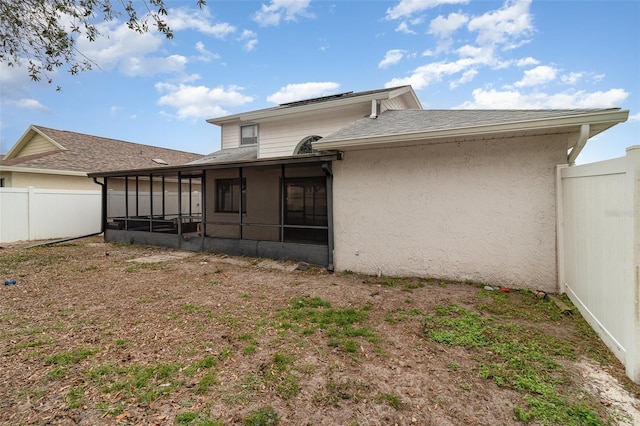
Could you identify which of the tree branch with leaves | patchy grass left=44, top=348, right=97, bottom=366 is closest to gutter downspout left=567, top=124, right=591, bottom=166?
the tree branch with leaves

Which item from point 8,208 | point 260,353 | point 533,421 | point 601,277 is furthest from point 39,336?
point 8,208

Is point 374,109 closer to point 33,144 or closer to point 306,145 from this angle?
point 306,145

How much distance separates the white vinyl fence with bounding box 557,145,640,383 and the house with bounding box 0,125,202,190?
17.5 metres

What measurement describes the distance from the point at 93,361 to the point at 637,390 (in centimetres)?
502

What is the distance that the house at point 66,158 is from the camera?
1284cm

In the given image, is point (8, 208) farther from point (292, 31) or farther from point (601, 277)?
point (601, 277)

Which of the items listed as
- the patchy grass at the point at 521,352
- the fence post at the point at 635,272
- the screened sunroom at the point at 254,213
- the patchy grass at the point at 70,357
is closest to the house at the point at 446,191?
the screened sunroom at the point at 254,213

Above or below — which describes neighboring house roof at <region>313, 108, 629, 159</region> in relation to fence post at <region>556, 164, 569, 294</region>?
above

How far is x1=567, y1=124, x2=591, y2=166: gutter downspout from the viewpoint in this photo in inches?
177

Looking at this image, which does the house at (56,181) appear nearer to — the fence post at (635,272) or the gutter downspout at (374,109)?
the gutter downspout at (374,109)

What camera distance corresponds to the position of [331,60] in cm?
1338

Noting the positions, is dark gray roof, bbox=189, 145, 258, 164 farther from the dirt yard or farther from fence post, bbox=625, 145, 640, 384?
fence post, bbox=625, 145, 640, 384

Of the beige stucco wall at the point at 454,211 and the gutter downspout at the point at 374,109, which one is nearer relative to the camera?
the beige stucco wall at the point at 454,211

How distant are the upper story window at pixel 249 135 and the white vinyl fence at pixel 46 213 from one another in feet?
24.4
